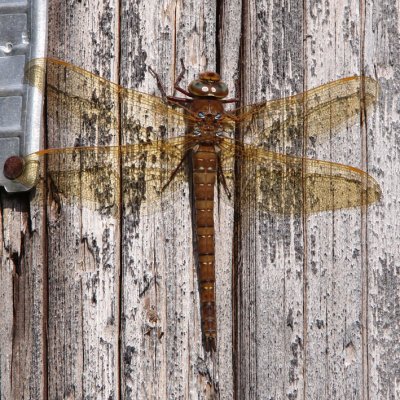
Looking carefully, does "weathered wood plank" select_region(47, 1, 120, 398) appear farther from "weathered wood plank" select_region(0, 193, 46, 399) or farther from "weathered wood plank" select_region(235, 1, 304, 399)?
"weathered wood plank" select_region(235, 1, 304, 399)

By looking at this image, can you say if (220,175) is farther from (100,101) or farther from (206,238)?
(100,101)

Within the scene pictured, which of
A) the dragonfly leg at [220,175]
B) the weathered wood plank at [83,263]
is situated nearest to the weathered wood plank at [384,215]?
the dragonfly leg at [220,175]

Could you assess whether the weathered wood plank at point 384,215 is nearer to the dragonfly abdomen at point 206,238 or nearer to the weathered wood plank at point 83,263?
the dragonfly abdomen at point 206,238

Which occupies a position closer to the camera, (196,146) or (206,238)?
(206,238)

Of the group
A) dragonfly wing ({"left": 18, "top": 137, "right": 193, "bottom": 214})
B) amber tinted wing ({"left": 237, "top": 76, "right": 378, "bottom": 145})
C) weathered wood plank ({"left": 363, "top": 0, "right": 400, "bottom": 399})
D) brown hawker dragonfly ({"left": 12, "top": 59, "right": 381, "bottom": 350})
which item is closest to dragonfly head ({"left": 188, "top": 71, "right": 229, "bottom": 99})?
brown hawker dragonfly ({"left": 12, "top": 59, "right": 381, "bottom": 350})

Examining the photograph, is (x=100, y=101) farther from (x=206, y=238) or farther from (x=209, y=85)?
(x=206, y=238)

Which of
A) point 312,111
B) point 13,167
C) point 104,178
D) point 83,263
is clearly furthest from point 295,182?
point 13,167

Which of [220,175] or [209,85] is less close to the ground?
[209,85]

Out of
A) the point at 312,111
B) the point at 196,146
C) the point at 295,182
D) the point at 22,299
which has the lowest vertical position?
the point at 22,299
